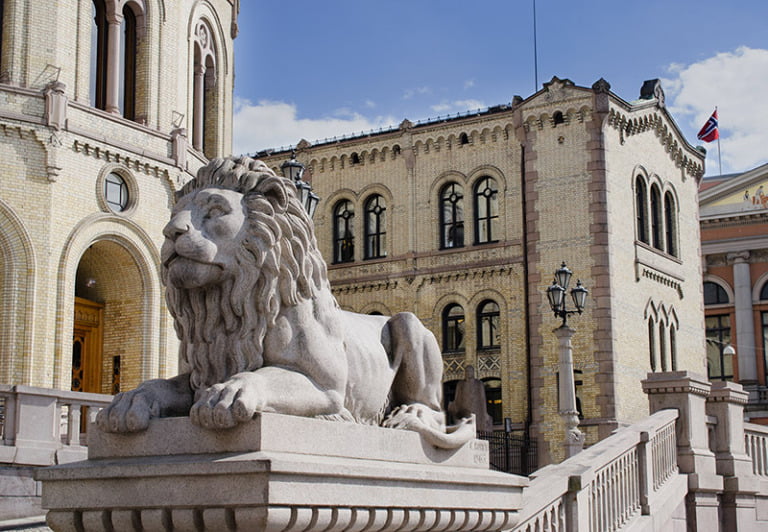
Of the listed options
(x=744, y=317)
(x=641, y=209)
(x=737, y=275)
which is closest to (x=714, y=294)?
(x=737, y=275)

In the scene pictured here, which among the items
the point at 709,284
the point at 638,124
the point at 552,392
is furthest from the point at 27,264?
the point at 709,284

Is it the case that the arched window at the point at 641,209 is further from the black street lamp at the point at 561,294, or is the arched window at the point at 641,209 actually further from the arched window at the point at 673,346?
the black street lamp at the point at 561,294

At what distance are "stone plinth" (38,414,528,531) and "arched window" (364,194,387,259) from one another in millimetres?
39789

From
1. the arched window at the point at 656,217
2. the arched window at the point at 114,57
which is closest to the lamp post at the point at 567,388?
the arched window at the point at 114,57

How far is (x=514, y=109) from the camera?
4234 cm

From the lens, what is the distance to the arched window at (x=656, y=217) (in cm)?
4447

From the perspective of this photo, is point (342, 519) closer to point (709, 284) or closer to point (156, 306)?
point (156, 306)

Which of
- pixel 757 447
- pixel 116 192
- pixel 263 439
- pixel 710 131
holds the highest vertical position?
pixel 710 131

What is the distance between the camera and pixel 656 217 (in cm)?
4478

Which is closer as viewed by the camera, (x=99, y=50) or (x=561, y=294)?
(x=561, y=294)

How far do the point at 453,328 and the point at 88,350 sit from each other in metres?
18.1

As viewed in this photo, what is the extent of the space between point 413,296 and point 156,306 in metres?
17.6

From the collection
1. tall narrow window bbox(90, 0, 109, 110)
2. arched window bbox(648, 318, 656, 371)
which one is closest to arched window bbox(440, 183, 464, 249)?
arched window bbox(648, 318, 656, 371)

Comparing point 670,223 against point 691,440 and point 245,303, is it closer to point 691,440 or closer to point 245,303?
point 691,440
